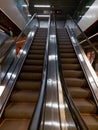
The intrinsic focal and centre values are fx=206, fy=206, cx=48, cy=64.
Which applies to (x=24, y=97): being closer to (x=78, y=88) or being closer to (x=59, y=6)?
(x=78, y=88)

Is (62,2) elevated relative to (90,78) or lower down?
elevated

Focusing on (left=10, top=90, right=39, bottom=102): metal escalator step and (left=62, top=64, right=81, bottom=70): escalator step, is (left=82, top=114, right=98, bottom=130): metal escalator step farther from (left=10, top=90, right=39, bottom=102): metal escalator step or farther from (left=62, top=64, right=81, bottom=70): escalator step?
(left=62, top=64, right=81, bottom=70): escalator step

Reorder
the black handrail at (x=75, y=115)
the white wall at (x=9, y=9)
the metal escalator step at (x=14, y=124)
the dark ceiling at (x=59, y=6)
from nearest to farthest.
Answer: the black handrail at (x=75, y=115), the metal escalator step at (x=14, y=124), the white wall at (x=9, y=9), the dark ceiling at (x=59, y=6)

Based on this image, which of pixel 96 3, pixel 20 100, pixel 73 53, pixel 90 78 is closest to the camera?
pixel 20 100

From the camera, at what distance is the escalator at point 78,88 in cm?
361

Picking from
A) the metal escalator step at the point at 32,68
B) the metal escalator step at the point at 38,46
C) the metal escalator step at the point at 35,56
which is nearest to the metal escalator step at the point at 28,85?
the metal escalator step at the point at 32,68

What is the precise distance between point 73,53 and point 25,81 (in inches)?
90.1

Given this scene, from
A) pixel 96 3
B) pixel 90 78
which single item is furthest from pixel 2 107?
pixel 96 3

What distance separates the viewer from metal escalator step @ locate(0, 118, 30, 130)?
123 inches

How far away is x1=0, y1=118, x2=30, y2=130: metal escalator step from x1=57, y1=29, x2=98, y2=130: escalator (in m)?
0.98

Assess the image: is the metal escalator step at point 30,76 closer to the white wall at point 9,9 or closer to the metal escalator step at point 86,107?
the metal escalator step at point 86,107

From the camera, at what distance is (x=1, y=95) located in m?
3.69

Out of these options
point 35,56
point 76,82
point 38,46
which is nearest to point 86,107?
point 76,82

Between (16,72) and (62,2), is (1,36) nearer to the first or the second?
(16,72)
